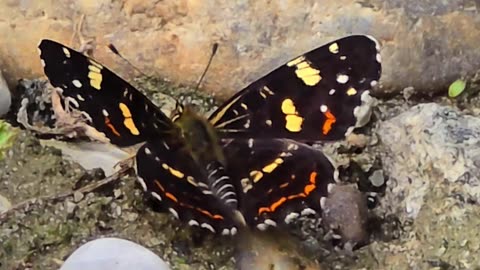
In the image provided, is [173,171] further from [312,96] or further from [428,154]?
[428,154]

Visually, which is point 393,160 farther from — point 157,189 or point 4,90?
point 4,90

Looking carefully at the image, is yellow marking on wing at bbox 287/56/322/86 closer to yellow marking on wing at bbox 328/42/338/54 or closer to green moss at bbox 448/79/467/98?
yellow marking on wing at bbox 328/42/338/54

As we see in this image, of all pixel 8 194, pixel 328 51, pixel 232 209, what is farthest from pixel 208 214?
pixel 8 194

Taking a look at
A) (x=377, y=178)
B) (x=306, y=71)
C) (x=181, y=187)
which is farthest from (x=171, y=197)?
(x=377, y=178)

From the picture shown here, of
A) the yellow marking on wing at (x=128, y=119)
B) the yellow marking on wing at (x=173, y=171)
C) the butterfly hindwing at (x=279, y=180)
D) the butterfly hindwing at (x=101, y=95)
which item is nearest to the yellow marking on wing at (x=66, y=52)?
the butterfly hindwing at (x=101, y=95)

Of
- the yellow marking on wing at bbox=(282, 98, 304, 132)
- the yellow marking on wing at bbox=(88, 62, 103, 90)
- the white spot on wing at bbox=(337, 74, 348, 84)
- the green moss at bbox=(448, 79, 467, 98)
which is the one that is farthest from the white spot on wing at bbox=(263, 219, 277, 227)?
the green moss at bbox=(448, 79, 467, 98)

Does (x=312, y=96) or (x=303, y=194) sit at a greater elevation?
(x=312, y=96)
